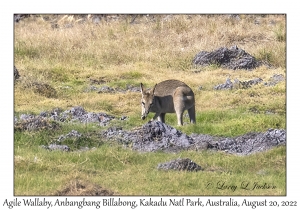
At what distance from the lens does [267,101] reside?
19516 mm

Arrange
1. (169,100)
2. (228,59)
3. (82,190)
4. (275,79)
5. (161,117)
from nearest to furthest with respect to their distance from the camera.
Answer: (82,190)
(169,100)
(161,117)
(275,79)
(228,59)

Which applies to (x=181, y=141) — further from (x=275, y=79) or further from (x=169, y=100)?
(x=275, y=79)

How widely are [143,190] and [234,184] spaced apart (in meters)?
1.52

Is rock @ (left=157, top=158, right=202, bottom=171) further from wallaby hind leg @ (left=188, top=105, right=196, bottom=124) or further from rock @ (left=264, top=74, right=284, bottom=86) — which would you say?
rock @ (left=264, top=74, right=284, bottom=86)

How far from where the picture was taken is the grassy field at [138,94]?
12.0 m

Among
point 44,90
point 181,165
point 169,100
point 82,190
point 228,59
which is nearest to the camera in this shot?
point 82,190

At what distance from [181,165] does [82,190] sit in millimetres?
2108

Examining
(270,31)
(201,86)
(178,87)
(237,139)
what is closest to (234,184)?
(237,139)

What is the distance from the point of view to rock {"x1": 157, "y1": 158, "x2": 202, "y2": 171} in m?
12.4

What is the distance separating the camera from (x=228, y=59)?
2539 cm

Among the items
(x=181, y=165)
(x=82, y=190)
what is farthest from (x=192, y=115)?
(x=82, y=190)

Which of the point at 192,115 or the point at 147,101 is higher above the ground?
the point at 147,101

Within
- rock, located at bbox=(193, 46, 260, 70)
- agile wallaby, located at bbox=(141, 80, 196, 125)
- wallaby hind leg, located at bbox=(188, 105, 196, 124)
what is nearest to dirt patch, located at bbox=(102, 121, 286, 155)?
agile wallaby, located at bbox=(141, 80, 196, 125)

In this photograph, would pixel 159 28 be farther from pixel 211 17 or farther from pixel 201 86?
pixel 201 86
